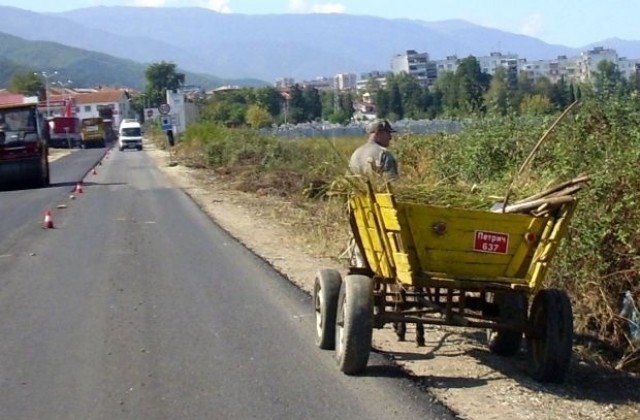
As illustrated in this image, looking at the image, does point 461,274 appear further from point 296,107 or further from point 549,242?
point 296,107

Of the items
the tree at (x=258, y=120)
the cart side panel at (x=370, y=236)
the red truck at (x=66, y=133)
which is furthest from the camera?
the red truck at (x=66, y=133)

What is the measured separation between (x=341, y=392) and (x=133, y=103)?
500ft

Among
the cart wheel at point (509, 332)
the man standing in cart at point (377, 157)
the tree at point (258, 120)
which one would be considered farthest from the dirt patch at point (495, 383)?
the tree at point (258, 120)

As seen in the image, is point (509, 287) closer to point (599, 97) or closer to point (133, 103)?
point (599, 97)

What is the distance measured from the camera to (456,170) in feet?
54.1

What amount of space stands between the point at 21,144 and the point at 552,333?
2863cm

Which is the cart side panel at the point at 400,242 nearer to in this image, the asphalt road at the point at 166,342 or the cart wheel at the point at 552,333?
the asphalt road at the point at 166,342

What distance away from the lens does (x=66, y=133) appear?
3583 inches

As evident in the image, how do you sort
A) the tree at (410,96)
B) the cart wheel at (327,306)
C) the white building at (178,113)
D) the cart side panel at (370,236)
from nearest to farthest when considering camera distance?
the cart side panel at (370,236)
the cart wheel at (327,306)
the tree at (410,96)
the white building at (178,113)

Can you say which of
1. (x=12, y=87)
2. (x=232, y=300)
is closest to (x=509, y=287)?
(x=232, y=300)

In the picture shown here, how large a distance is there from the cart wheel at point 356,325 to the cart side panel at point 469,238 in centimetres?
53

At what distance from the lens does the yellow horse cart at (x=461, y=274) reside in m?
7.97

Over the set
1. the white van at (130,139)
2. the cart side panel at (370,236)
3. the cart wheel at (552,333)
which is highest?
the cart side panel at (370,236)

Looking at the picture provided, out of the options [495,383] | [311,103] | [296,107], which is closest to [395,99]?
[296,107]
